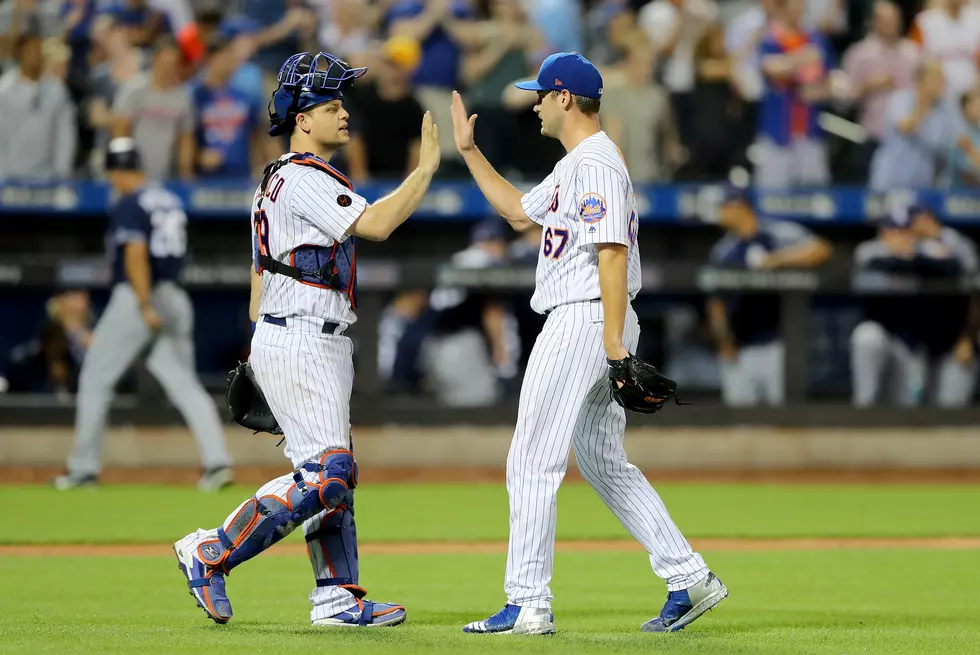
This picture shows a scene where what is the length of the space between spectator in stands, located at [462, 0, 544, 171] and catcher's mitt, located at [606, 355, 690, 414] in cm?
826

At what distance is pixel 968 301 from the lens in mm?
12914

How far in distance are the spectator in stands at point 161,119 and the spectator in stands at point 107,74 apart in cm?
25

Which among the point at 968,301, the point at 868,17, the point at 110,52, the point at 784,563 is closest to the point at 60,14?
the point at 110,52

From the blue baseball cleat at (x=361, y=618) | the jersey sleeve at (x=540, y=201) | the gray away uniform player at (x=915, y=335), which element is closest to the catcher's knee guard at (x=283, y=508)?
the blue baseball cleat at (x=361, y=618)

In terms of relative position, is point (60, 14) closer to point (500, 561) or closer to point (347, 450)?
point (500, 561)

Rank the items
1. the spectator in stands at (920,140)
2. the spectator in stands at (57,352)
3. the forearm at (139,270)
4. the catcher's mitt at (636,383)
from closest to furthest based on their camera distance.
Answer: the catcher's mitt at (636,383) < the forearm at (139,270) < the spectator in stands at (57,352) < the spectator in stands at (920,140)

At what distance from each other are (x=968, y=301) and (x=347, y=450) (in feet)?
29.2

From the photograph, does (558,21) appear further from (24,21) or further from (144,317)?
(144,317)

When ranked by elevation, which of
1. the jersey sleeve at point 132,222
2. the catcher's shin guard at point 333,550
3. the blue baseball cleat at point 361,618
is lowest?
the blue baseball cleat at point 361,618

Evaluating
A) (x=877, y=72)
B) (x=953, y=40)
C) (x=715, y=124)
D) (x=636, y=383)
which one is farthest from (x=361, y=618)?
(x=953, y=40)

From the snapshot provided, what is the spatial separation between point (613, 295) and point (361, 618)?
1.45 meters

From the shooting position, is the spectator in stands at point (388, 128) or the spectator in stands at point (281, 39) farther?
the spectator in stands at point (281, 39)

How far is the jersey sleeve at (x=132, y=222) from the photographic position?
10398 millimetres

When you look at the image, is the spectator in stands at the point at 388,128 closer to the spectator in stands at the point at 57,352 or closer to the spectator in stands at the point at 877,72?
the spectator in stands at the point at 57,352
